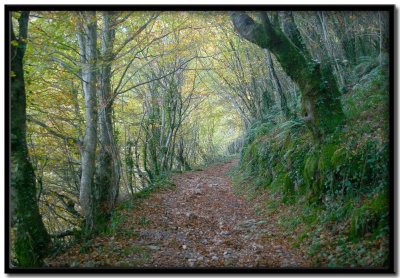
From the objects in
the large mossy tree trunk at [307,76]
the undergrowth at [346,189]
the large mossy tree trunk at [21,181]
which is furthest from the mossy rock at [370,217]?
→ the large mossy tree trunk at [21,181]

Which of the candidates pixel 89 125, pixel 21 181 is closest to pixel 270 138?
pixel 89 125

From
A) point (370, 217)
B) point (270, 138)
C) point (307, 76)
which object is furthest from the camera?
point (270, 138)

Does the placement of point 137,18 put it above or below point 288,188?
above

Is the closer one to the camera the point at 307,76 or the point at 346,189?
the point at 346,189

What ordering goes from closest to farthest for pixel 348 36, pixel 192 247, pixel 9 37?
1. pixel 9 37
2. pixel 192 247
3. pixel 348 36

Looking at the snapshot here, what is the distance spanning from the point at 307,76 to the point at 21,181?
4.96 metres

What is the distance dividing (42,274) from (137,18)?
14.4 feet

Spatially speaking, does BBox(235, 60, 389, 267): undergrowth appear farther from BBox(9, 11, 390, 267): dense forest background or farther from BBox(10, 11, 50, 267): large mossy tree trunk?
BBox(10, 11, 50, 267): large mossy tree trunk

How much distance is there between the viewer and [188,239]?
5.28 meters

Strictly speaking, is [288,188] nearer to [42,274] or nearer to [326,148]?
[326,148]

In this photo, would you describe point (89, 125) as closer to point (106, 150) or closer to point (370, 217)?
point (106, 150)

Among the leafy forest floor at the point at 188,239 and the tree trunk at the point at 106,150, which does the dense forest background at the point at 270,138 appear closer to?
the tree trunk at the point at 106,150

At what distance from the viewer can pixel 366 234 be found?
3689 millimetres

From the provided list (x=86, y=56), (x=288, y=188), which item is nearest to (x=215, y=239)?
(x=288, y=188)
